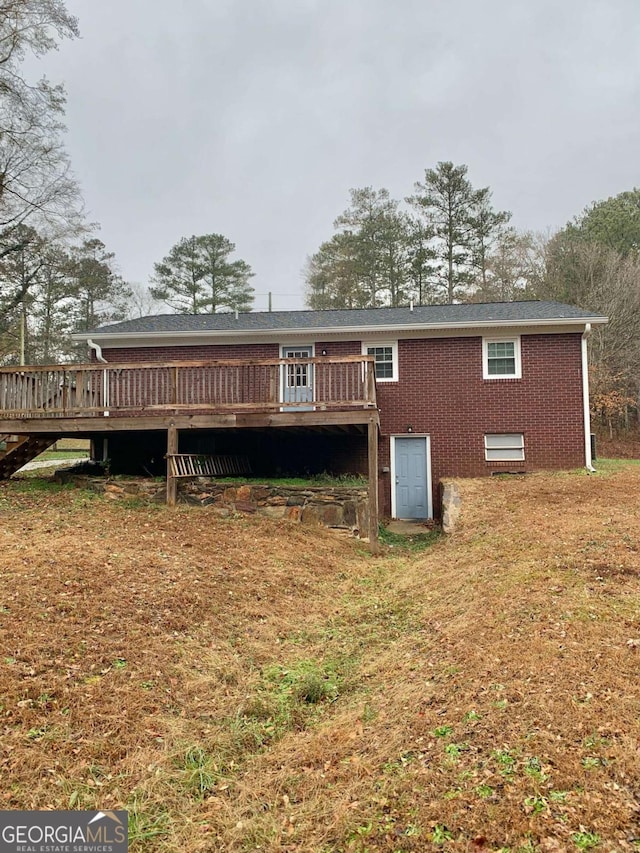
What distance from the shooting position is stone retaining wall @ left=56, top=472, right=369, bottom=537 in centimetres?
973

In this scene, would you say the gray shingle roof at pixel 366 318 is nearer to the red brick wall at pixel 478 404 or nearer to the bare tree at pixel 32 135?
the red brick wall at pixel 478 404

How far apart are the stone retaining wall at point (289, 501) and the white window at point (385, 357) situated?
14.0ft

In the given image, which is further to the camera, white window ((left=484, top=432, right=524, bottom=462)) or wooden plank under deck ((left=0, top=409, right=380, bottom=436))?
white window ((left=484, top=432, right=524, bottom=462))

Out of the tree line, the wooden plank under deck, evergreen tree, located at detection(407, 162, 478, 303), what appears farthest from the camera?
evergreen tree, located at detection(407, 162, 478, 303)

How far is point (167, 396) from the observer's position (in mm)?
10523

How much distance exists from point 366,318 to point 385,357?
1322 millimetres

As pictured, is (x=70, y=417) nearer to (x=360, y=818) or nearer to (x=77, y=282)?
(x=360, y=818)

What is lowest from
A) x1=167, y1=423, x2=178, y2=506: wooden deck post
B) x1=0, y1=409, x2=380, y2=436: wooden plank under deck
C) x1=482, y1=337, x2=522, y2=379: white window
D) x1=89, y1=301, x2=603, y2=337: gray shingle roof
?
x1=167, y1=423, x2=178, y2=506: wooden deck post

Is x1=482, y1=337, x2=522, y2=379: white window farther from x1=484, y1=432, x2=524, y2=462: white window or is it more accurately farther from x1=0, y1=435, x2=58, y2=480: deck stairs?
x1=0, y1=435, x2=58, y2=480: deck stairs

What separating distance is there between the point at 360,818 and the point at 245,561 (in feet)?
15.9

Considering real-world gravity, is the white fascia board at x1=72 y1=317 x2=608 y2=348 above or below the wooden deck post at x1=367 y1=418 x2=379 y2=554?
above

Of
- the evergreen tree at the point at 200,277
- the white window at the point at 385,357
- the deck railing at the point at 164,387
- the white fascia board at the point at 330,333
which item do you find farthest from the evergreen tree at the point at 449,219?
the deck railing at the point at 164,387

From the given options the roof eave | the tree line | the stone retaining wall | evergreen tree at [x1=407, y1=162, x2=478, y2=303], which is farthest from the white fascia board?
evergreen tree at [x1=407, y1=162, x2=478, y2=303]

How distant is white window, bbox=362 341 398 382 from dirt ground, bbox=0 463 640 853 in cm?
668
